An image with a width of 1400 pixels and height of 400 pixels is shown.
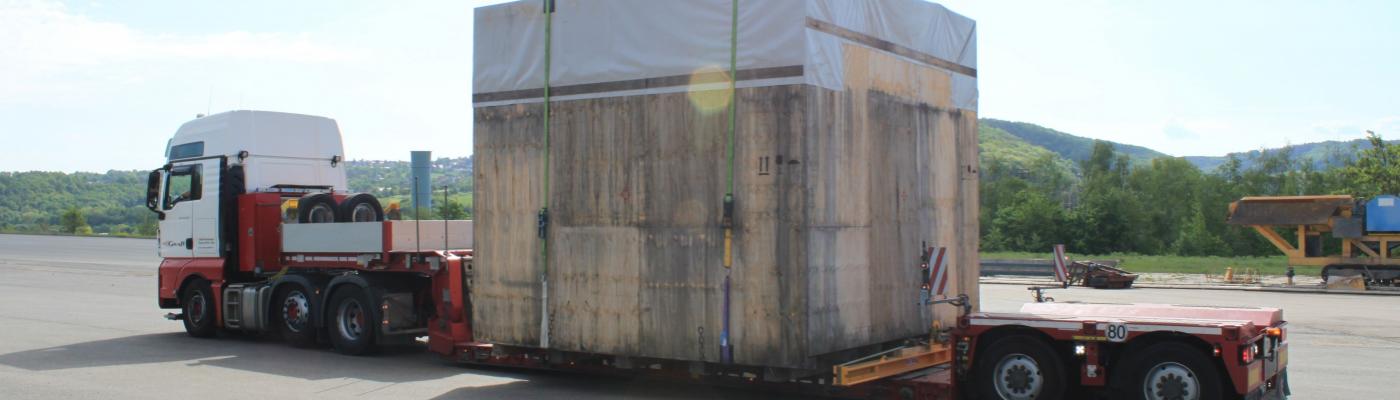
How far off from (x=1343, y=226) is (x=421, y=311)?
25.8m

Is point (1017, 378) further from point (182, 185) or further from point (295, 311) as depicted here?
point (182, 185)

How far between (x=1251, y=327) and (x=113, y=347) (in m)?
14.5

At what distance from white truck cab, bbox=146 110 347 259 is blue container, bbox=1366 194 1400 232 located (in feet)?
87.1

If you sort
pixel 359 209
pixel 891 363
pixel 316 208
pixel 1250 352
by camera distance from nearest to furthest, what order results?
pixel 1250 352 → pixel 891 363 → pixel 316 208 → pixel 359 209

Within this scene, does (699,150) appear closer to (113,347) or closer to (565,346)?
(565,346)

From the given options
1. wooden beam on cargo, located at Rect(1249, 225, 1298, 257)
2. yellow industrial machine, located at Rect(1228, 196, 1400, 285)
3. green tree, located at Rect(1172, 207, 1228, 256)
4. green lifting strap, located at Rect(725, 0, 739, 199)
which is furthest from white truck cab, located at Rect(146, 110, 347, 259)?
green tree, located at Rect(1172, 207, 1228, 256)

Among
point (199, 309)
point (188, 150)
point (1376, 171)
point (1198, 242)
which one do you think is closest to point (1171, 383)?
point (199, 309)

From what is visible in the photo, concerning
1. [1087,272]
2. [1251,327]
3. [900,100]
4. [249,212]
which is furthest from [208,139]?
[1087,272]

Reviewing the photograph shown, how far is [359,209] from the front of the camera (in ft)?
54.6

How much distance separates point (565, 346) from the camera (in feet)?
34.7

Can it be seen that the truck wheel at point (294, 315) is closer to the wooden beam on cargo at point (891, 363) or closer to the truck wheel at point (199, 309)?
the truck wheel at point (199, 309)

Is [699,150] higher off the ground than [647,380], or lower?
higher

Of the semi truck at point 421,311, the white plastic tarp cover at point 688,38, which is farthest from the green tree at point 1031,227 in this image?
the white plastic tarp cover at point 688,38

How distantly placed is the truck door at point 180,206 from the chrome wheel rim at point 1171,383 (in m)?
14.1
